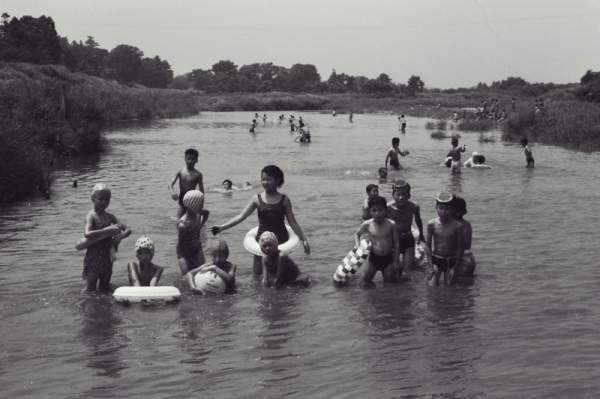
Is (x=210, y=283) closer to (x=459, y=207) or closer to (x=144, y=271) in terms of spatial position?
(x=144, y=271)

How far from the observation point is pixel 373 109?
9181 centimetres

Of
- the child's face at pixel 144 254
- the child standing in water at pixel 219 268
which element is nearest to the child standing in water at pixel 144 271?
the child's face at pixel 144 254

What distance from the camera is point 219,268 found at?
8.89m

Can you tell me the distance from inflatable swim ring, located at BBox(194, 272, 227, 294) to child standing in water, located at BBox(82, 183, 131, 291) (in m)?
1.15

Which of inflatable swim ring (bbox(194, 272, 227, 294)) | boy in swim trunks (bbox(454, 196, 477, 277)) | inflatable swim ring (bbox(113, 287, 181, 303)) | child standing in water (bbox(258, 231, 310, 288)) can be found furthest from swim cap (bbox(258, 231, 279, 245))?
boy in swim trunks (bbox(454, 196, 477, 277))

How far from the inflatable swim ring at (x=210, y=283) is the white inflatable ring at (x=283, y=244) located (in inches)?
22.7

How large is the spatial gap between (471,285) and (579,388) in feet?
11.5

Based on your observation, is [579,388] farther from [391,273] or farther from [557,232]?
[557,232]

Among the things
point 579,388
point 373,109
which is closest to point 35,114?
point 579,388

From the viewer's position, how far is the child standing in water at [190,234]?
8.78 m

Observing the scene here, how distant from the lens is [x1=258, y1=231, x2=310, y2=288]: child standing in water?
8.82 m

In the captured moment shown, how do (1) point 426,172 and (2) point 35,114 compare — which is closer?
(1) point 426,172

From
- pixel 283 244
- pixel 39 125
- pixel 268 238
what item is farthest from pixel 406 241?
pixel 39 125

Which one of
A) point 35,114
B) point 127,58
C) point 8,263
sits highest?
point 127,58
